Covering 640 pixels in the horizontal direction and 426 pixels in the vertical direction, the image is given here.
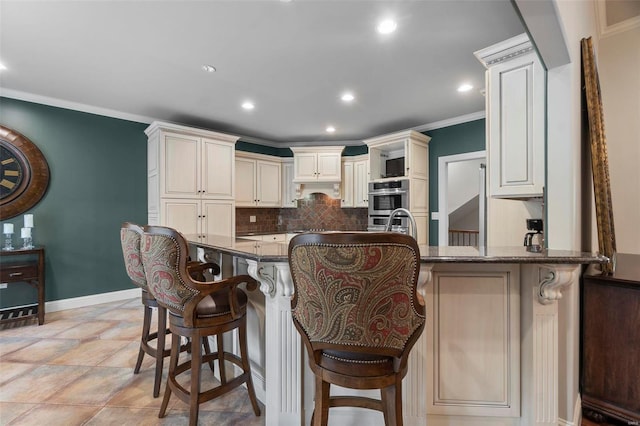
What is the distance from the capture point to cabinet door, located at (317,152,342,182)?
5352 mm

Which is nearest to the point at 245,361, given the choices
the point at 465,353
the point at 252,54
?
the point at 465,353

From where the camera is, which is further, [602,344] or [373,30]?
[373,30]

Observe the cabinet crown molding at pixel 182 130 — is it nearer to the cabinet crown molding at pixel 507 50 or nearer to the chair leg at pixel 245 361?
the chair leg at pixel 245 361

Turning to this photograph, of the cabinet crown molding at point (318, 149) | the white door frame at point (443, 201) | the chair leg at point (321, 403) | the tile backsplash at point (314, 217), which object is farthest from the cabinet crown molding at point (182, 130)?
the chair leg at point (321, 403)

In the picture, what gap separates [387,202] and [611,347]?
3.20 m

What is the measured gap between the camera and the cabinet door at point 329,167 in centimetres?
535

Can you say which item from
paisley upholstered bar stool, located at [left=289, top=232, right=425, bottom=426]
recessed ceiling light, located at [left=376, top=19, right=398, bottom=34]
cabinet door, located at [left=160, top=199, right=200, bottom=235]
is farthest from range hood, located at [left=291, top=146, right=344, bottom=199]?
paisley upholstered bar stool, located at [left=289, top=232, right=425, bottom=426]

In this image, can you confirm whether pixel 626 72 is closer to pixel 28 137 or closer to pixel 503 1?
pixel 503 1

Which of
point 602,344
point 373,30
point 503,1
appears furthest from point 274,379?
point 503,1

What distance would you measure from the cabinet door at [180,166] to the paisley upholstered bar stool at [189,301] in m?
2.71

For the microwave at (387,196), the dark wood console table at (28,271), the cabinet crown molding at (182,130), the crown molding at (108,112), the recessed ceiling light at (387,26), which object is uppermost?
the recessed ceiling light at (387,26)

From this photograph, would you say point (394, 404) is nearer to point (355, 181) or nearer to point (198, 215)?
point (198, 215)

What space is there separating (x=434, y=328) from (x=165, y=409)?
1645mm

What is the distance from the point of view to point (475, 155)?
4.09 metres
